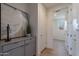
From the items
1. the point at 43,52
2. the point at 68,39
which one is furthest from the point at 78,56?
the point at 43,52

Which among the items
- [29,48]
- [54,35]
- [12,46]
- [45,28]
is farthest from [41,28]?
[12,46]

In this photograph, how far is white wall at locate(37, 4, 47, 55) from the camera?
1419mm

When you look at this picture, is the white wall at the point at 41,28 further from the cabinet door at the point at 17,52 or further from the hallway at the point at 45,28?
the cabinet door at the point at 17,52

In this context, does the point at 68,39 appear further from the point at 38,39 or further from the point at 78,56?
the point at 38,39

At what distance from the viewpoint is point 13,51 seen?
1.34 m

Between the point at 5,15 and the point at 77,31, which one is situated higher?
the point at 5,15

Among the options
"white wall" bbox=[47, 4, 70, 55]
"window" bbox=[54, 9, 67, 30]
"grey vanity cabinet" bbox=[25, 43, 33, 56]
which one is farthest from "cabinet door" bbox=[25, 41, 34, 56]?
"window" bbox=[54, 9, 67, 30]

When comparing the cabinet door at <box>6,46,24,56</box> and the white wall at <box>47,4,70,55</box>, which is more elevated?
the white wall at <box>47,4,70,55</box>

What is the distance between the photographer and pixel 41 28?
142 centimetres

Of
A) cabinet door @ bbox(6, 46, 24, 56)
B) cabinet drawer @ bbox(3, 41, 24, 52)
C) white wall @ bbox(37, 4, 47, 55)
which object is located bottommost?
cabinet door @ bbox(6, 46, 24, 56)

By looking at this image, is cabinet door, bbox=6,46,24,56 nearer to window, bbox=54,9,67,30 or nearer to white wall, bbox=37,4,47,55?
white wall, bbox=37,4,47,55

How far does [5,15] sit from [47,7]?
490 mm

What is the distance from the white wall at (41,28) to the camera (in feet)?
4.66

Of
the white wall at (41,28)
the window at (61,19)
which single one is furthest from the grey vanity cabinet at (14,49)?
the window at (61,19)
